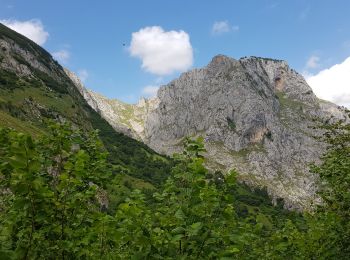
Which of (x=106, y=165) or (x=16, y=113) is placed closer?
(x=106, y=165)

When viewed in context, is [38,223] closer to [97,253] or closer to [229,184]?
[97,253]

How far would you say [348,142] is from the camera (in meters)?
20.2

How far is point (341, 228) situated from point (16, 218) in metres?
10.9

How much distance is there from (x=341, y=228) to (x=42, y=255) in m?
10.4

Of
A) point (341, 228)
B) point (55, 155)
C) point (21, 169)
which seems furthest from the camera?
point (341, 228)

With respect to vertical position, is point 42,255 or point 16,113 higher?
point 16,113

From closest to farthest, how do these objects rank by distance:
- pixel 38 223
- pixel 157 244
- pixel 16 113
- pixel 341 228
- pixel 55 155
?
pixel 38 223, pixel 157 244, pixel 55 155, pixel 341 228, pixel 16 113

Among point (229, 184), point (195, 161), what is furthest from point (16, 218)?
point (229, 184)

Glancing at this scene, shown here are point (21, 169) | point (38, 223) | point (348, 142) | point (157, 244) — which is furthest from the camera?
point (348, 142)

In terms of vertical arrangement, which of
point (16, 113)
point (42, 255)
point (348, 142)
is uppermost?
point (16, 113)

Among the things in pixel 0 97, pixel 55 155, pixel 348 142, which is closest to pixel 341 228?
pixel 348 142

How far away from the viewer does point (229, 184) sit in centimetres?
709

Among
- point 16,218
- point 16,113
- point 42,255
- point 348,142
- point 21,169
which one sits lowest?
point 42,255

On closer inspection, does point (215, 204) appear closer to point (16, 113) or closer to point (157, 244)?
point (157, 244)
